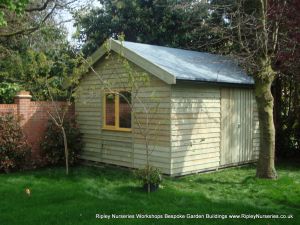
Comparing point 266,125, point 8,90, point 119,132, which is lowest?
point 119,132

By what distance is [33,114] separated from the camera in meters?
12.8

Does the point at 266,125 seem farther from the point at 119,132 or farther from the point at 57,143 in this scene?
the point at 57,143

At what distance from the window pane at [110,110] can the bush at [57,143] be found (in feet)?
3.78

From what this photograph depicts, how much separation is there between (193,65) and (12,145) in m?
5.75

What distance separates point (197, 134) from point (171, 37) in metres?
11.2

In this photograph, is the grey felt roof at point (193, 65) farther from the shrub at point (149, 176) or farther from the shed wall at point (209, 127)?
the shrub at point (149, 176)

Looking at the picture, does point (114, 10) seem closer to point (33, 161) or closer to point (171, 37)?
point (171, 37)

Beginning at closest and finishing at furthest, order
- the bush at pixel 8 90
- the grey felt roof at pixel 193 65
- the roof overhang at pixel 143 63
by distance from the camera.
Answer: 1. the roof overhang at pixel 143 63
2. the grey felt roof at pixel 193 65
3. the bush at pixel 8 90

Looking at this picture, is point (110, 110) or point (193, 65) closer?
point (193, 65)

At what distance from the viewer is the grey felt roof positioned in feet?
35.5

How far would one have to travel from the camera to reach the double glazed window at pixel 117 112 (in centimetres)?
1191

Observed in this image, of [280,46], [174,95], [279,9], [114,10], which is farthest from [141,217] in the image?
[114,10]

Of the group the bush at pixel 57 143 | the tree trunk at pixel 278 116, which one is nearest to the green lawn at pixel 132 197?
the bush at pixel 57 143

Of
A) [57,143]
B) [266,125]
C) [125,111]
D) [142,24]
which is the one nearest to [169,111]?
[125,111]
